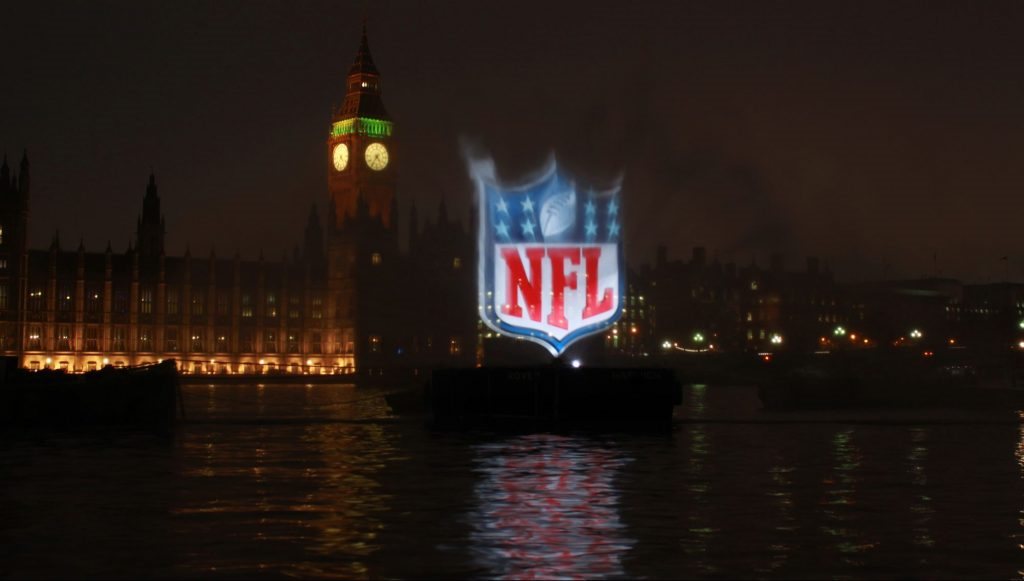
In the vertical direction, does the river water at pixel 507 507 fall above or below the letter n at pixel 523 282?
below

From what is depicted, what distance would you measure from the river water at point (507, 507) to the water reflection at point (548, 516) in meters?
0.06

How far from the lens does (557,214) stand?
50031mm

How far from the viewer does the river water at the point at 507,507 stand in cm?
1820

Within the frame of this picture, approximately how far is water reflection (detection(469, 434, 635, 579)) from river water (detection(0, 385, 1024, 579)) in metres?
0.06

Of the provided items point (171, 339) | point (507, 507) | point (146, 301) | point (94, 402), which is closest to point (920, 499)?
point (507, 507)

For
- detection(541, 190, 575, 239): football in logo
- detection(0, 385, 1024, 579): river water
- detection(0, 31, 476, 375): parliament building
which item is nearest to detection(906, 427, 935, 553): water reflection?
detection(0, 385, 1024, 579): river water

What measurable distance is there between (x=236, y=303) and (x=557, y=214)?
417 feet

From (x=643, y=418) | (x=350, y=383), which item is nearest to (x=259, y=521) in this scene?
(x=643, y=418)

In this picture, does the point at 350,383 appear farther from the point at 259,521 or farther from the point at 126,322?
the point at 259,521

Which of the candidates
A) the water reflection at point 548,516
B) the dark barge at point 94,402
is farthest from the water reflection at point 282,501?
the dark barge at point 94,402

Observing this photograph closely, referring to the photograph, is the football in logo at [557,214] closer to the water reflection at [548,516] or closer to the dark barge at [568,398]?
the dark barge at [568,398]

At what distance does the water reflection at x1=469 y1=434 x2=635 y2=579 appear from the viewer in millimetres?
18094

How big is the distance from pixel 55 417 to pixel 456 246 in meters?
137

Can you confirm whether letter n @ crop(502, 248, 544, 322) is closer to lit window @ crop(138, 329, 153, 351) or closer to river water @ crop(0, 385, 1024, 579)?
river water @ crop(0, 385, 1024, 579)
